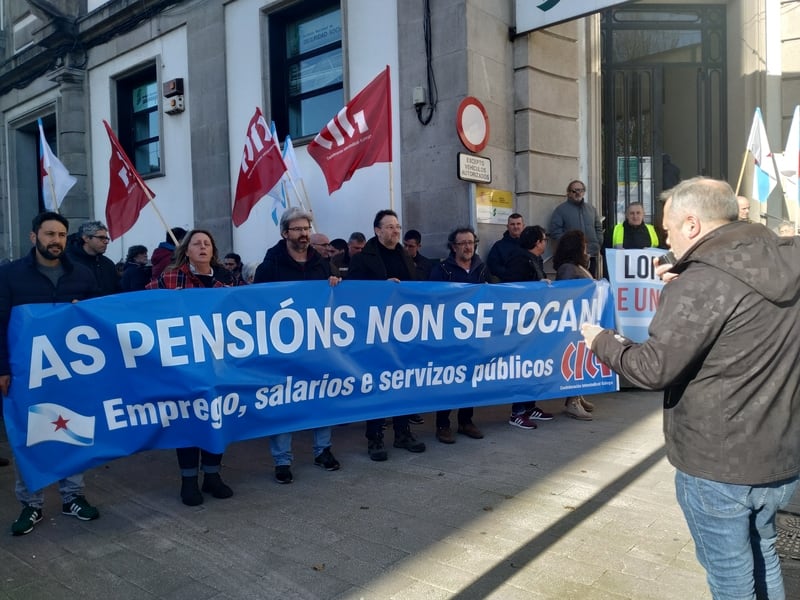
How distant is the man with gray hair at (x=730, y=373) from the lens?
7.10 ft

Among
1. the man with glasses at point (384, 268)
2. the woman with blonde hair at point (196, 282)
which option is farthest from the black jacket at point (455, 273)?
the woman with blonde hair at point (196, 282)

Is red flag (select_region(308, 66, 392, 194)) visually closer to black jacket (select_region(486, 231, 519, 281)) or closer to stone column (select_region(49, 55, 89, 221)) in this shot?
black jacket (select_region(486, 231, 519, 281))

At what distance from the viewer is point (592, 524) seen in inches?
162

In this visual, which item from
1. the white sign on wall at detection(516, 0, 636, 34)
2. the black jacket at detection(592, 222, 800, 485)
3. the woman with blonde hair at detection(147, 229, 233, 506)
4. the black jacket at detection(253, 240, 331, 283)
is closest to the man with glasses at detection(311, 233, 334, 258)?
the black jacket at detection(253, 240, 331, 283)

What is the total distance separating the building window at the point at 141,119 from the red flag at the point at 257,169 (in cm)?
543

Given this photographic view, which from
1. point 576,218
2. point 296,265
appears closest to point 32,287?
point 296,265

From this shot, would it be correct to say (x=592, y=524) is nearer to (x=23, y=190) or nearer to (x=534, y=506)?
(x=534, y=506)

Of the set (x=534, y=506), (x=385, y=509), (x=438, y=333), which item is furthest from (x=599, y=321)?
(x=385, y=509)

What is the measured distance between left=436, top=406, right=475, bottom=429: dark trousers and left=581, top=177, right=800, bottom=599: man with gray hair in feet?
12.1

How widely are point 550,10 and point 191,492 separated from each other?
23.3 ft

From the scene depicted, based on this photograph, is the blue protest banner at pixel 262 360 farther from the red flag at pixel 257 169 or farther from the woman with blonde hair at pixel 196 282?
the red flag at pixel 257 169

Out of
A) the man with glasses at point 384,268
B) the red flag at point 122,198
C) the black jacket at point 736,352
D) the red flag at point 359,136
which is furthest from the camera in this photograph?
the red flag at point 359,136

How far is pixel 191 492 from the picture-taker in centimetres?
459

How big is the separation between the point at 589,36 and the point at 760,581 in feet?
30.3
